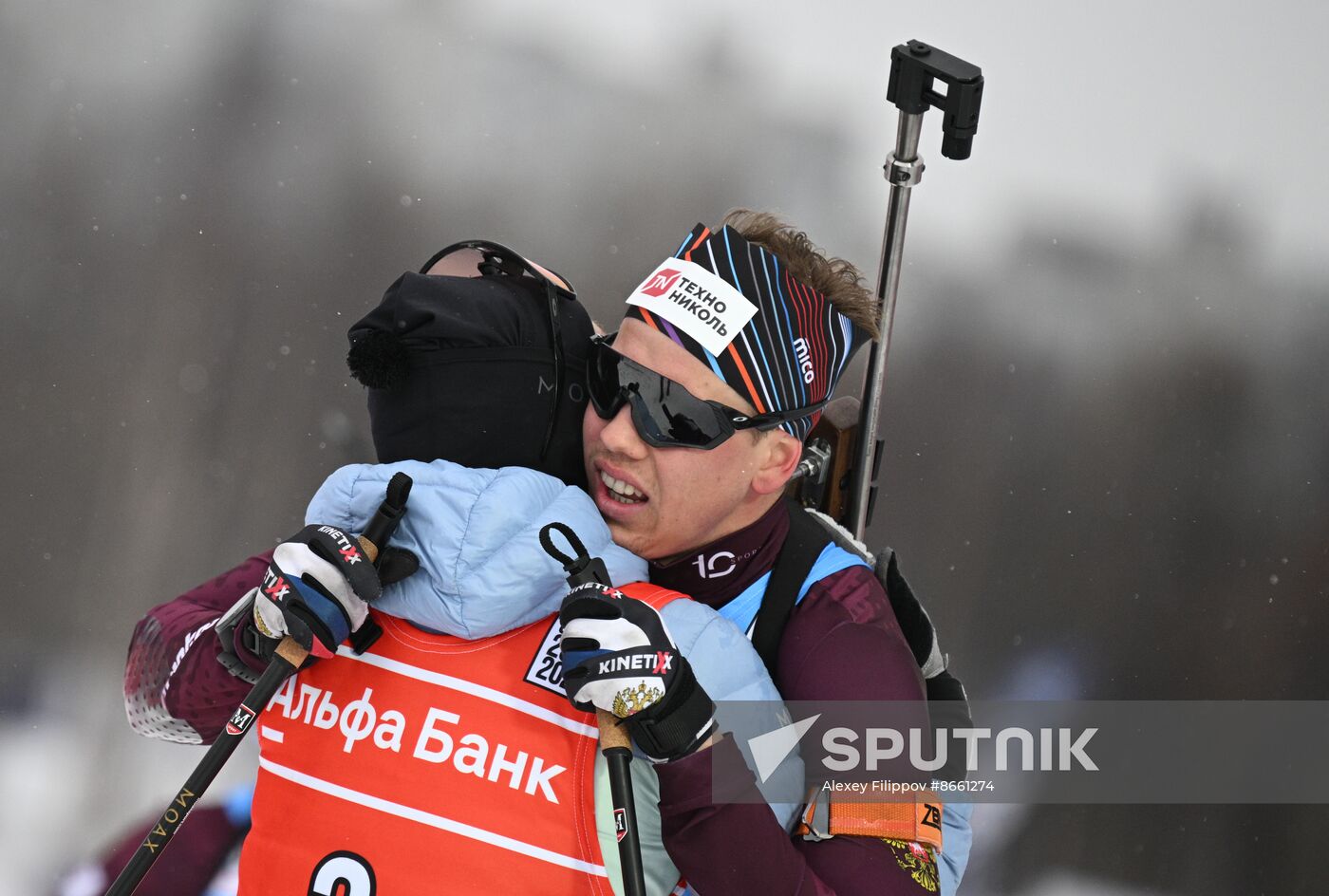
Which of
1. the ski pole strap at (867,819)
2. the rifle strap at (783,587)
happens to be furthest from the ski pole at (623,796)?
the rifle strap at (783,587)

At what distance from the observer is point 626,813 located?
4.51 ft

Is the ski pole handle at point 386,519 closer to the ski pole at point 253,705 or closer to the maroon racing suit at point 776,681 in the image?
the ski pole at point 253,705

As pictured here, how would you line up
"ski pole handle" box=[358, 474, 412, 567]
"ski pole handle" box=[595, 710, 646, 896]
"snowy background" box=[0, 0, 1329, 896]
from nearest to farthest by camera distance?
"ski pole handle" box=[595, 710, 646, 896] → "ski pole handle" box=[358, 474, 412, 567] → "snowy background" box=[0, 0, 1329, 896]

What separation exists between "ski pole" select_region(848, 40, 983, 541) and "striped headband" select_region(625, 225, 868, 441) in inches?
13.6

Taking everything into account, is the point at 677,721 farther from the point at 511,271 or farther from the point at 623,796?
the point at 511,271

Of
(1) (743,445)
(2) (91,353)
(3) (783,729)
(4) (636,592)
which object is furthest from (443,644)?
(2) (91,353)

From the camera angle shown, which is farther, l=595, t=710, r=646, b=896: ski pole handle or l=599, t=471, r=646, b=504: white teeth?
l=599, t=471, r=646, b=504: white teeth

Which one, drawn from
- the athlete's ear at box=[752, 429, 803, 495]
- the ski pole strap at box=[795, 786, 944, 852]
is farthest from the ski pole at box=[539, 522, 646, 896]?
the athlete's ear at box=[752, 429, 803, 495]

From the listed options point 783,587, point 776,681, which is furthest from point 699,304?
point 776,681

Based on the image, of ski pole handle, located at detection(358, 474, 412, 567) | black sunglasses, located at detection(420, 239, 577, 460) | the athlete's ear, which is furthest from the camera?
the athlete's ear

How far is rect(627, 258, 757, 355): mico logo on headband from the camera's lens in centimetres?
173

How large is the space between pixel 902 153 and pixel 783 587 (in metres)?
0.76

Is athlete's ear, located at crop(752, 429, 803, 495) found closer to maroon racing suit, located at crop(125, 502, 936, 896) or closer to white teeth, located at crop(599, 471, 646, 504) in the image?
maroon racing suit, located at crop(125, 502, 936, 896)

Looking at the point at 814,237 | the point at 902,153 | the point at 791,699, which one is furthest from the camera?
the point at 814,237
